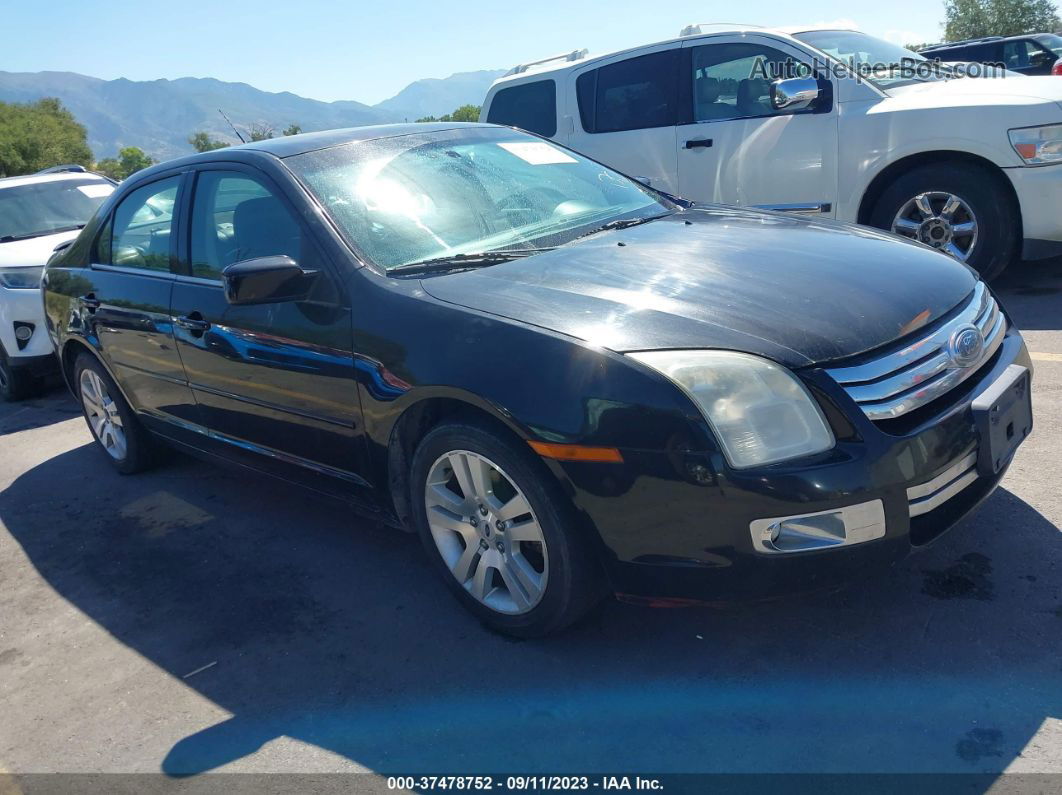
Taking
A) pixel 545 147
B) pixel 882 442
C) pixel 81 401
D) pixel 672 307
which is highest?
pixel 545 147

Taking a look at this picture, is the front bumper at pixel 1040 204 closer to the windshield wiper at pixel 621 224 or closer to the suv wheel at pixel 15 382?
the windshield wiper at pixel 621 224

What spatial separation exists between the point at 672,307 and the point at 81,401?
13.3 feet

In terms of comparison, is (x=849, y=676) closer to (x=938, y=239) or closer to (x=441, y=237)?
(x=441, y=237)

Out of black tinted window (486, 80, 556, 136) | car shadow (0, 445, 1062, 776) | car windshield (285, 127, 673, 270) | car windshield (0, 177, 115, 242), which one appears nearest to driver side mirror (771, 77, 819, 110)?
car windshield (285, 127, 673, 270)

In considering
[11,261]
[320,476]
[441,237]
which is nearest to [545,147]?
[441,237]

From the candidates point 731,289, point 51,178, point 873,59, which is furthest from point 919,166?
point 51,178

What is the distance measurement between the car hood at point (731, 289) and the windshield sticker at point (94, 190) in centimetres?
688

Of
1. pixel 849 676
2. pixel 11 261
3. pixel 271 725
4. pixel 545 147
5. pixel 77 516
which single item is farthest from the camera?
pixel 11 261

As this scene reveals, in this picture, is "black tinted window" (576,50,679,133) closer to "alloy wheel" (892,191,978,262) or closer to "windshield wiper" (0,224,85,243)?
"alloy wheel" (892,191,978,262)

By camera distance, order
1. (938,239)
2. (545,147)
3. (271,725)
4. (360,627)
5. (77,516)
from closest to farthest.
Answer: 1. (271,725)
2. (360,627)
3. (545,147)
4. (77,516)
5. (938,239)

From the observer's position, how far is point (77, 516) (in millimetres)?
4582

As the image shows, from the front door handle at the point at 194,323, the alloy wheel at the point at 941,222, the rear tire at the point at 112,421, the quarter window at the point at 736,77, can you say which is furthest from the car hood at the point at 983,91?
the rear tire at the point at 112,421

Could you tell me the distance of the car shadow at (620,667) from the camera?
7.67 ft

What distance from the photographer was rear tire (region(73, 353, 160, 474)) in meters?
4.80
